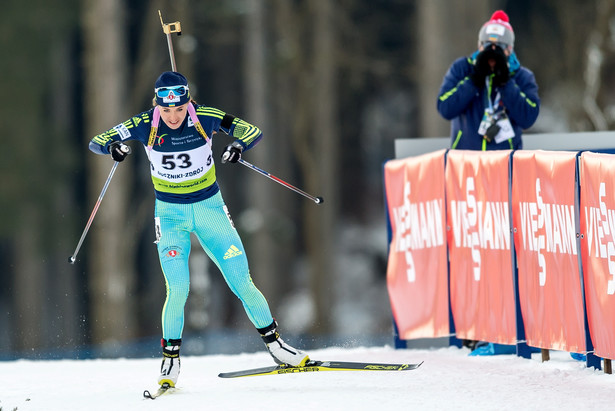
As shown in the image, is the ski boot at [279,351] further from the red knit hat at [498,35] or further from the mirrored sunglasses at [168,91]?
the red knit hat at [498,35]

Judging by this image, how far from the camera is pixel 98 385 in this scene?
7922 mm

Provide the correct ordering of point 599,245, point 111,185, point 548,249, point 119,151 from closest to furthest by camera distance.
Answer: point 599,245, point 119,151, point 548,249, point 111,185

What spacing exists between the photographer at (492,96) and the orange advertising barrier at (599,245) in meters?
1.59

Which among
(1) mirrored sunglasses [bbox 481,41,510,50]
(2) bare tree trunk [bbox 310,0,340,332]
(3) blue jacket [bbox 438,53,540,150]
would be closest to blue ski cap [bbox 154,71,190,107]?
(3) blue jacket [bbox 438,53,540,150]

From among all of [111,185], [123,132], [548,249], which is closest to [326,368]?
[548,249]

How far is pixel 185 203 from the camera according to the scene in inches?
296

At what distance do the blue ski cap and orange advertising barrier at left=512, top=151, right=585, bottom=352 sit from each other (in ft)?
7.64

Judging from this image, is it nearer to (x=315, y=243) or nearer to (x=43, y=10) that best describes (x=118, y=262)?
(x=315, y=243)

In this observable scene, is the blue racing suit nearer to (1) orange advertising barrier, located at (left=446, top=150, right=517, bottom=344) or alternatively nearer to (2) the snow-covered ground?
(2) the snow-covered ground

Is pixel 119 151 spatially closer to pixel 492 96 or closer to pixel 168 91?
pixel 168 91

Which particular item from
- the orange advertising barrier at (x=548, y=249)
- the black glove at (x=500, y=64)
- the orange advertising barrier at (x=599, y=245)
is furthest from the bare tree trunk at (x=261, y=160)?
the orange advertising barrier at (x=599, y=245)

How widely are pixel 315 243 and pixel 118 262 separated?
3.81 m

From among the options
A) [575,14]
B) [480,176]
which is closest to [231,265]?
[480,176]

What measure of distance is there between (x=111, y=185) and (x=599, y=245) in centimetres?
1333
